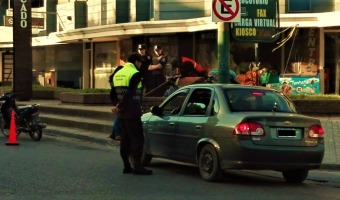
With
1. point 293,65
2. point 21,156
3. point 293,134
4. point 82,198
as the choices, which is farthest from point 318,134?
point 293,65

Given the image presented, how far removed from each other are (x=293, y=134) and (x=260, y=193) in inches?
45.4

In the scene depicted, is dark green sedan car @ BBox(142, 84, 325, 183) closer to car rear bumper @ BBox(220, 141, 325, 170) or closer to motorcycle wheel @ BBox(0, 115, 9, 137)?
car rear bumper @ BBox(220, 141, 325, 170)

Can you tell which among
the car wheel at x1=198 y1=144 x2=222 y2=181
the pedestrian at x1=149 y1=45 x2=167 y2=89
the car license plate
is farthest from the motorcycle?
the car license plate

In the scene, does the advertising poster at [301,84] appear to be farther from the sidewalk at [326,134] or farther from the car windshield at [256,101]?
the car windshield at [256,101]

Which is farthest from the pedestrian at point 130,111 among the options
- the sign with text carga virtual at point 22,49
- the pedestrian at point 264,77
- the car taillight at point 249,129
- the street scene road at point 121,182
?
the sign with text carga virtual at point 22,49

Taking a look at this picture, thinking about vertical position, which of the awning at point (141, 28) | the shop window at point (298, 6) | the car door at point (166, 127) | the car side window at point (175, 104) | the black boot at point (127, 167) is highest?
the shop window at point (298, 6)

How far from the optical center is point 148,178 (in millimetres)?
10148

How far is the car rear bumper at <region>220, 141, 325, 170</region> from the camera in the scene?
30.2 feet

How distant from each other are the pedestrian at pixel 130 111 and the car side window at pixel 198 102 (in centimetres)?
85

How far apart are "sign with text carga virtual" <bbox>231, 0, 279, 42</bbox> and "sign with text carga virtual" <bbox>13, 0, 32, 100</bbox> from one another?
36.6 feet

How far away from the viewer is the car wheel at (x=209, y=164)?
9531 millimetres

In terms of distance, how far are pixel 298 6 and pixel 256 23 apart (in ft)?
31.2

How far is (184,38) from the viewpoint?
26562mm

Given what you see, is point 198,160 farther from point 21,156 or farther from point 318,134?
point 21,156
